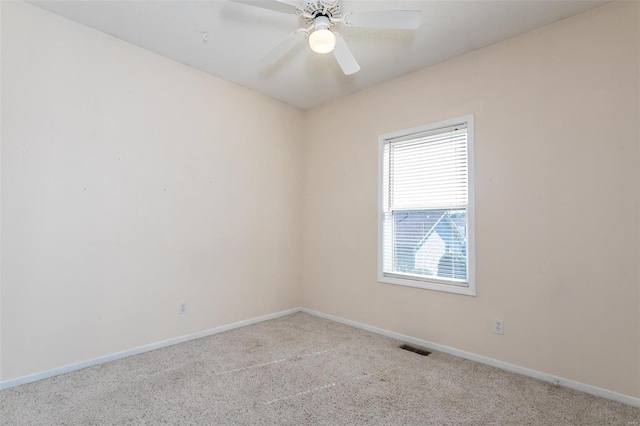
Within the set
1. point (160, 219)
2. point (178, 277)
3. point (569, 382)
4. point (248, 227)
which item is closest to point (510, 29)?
point (569, 382)

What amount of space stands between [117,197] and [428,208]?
2.92 meters

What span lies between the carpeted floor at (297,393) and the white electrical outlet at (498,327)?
0.31 metres

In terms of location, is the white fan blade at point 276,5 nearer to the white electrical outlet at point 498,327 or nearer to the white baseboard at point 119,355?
the white electrical outlet at point 498,327

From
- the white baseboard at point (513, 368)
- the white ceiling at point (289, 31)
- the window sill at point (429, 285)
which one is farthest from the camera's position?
the window sill at point (429, 285)

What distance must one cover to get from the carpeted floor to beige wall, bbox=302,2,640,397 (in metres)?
0.29

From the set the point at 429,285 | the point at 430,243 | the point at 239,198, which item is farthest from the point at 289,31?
the point at 429,285

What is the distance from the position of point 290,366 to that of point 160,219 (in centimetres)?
184

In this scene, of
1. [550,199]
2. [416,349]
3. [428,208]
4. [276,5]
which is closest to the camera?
[276,5]

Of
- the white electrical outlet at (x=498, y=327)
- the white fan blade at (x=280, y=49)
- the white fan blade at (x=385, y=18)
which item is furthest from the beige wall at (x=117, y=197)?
the white electrical outlet at (x=498, y=327)

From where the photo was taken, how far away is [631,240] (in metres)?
2.22

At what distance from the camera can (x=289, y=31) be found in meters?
2.76

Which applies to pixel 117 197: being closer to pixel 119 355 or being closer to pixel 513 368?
Answer: pixel 119 355

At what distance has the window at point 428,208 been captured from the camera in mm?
3029

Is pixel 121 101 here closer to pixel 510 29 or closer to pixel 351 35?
pixel 351 35
